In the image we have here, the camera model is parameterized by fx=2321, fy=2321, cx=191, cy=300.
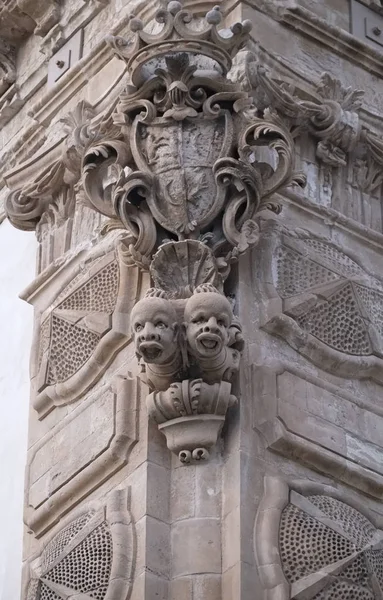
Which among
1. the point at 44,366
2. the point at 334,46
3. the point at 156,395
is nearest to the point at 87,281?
the point at 44,366

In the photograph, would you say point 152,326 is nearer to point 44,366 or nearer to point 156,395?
point 156,395

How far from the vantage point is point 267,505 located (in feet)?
34.4

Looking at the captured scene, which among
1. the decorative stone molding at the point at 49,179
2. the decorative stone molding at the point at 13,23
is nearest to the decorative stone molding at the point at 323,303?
the decorative stone molding at the point at 49,179

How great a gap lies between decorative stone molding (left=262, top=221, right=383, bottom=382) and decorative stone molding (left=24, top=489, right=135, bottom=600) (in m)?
1.25

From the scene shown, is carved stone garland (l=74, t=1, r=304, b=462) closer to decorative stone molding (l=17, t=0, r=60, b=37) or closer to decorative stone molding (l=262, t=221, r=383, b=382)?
decorative stone molding (l=262, t=221, r=383, b=382)

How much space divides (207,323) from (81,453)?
102 cm

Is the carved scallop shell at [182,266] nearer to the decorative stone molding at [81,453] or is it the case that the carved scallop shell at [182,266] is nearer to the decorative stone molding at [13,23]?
the decorative stone molding at [81,453]

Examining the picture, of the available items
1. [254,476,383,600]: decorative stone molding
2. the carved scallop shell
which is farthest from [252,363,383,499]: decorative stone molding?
the carved scallop shell

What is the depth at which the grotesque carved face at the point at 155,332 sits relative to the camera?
415 inches

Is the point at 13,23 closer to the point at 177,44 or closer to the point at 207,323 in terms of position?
the point at 177,44

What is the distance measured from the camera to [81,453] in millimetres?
11102

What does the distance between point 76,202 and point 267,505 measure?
2.51m

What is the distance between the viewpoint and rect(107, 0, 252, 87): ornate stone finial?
11344mm

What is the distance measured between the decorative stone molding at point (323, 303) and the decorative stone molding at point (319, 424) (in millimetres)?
169
